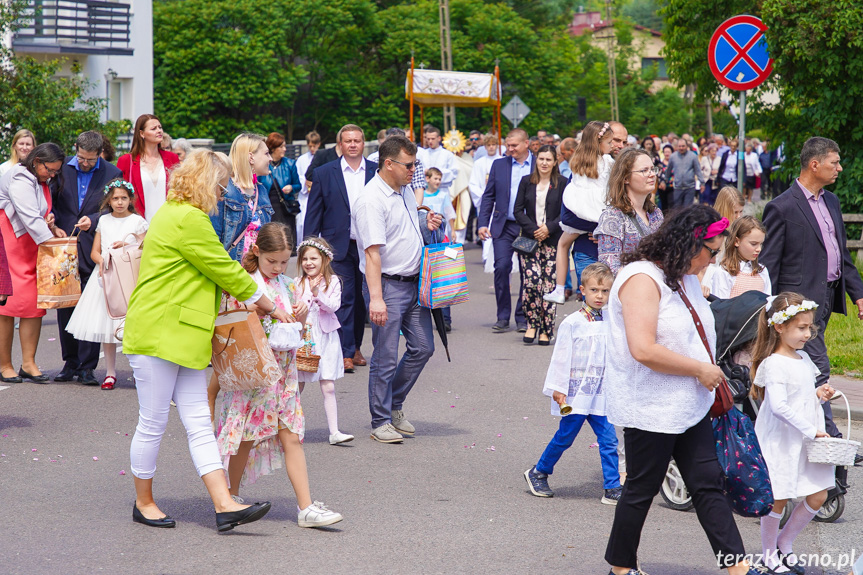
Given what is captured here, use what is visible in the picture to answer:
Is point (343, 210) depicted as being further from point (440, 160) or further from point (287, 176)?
point (440, 160)

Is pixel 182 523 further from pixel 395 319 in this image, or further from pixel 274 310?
pixel 395 319

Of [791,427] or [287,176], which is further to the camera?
[287,176]

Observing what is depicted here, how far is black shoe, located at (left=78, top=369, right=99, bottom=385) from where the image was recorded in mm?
Result: 8969

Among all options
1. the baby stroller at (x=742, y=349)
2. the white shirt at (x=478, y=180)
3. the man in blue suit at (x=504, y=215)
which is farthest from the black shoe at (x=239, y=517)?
the white shirt at (x=478, y=180)

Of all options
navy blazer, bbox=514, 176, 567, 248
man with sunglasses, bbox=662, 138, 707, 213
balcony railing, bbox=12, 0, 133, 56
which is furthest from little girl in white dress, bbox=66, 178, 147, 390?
balcony railing, bbox=12, 0, 133, 56

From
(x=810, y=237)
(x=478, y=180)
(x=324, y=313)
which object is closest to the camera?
(x=810, y=237)

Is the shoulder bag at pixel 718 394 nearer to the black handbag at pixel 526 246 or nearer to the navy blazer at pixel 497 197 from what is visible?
the black handbag at pixel 526 246

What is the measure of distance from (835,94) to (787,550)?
36.8 feet

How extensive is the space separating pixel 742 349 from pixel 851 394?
318 cm

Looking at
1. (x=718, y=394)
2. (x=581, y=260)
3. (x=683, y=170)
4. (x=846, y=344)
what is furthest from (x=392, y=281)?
(x=683, y=170)

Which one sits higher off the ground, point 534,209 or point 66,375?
point 534,209

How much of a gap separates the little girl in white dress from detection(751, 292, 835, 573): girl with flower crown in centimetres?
534

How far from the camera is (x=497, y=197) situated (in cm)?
1164

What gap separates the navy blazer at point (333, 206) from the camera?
938cm
